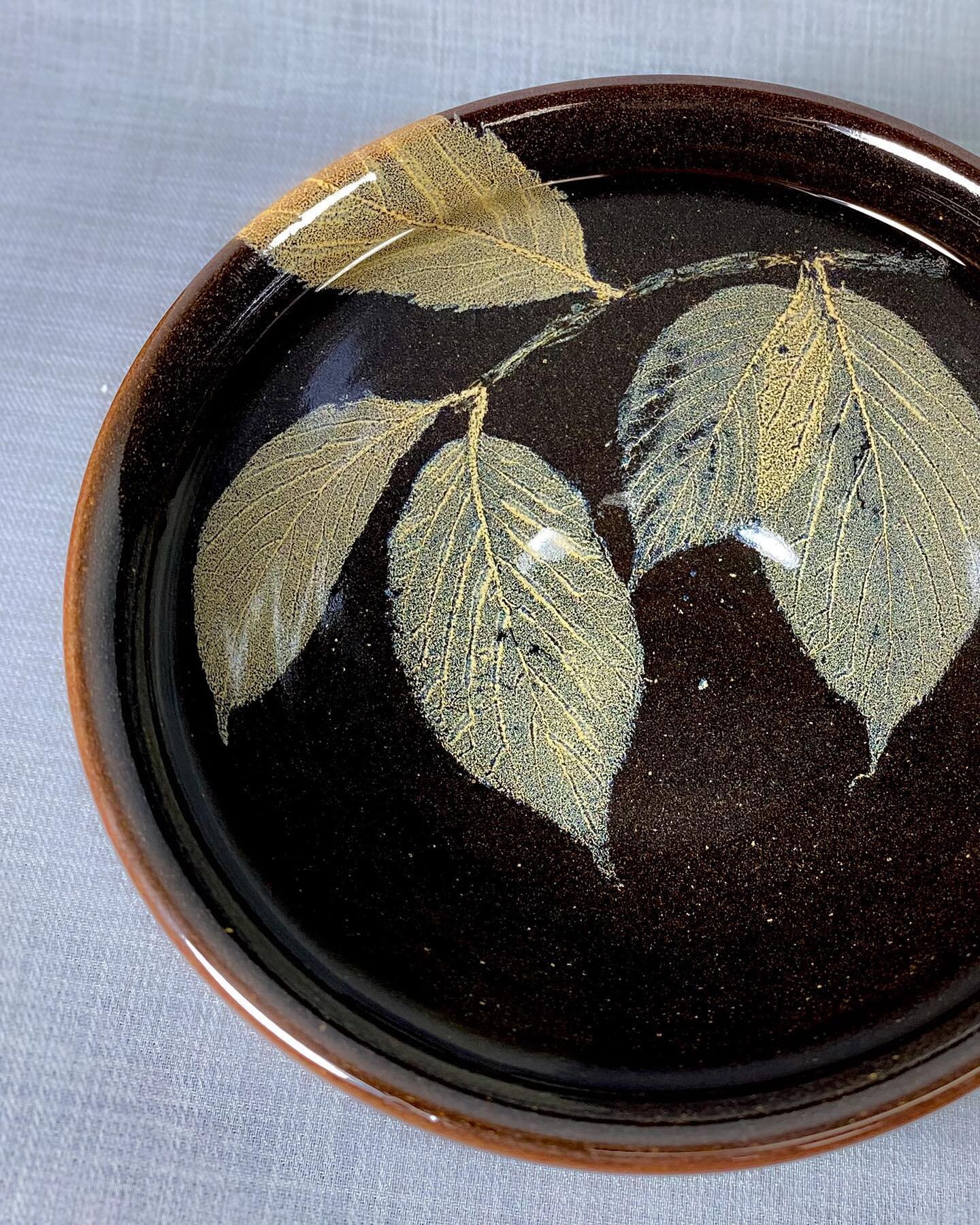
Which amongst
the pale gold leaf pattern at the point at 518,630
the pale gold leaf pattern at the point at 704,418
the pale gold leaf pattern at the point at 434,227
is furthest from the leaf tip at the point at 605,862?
the pale gold leaf pattern at the point at 434,227

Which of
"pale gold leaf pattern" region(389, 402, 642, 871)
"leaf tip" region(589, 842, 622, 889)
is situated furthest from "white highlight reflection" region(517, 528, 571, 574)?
"leaf tip" region(589, 842, 622, 889)

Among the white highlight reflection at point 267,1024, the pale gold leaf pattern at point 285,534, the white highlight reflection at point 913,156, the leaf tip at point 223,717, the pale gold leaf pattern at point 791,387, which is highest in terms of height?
the white highlight reflection at point 913,156

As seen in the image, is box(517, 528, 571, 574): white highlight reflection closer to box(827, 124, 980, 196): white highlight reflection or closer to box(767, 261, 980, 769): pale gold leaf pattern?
box(767, 261, 980, 769): pale gold leaf pattern

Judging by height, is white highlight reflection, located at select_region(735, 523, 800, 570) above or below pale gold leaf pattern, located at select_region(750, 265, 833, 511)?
below

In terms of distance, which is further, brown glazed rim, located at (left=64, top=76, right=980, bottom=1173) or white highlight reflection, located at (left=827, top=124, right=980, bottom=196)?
white highlight reflection, located at (left=827, top=124, right=980, bottom=196)

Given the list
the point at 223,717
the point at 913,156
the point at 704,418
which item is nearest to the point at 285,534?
the point at 223,717

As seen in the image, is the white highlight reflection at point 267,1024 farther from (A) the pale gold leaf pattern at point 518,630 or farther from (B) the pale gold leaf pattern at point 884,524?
(B) the pale gold leaf pattern at point 884,524
